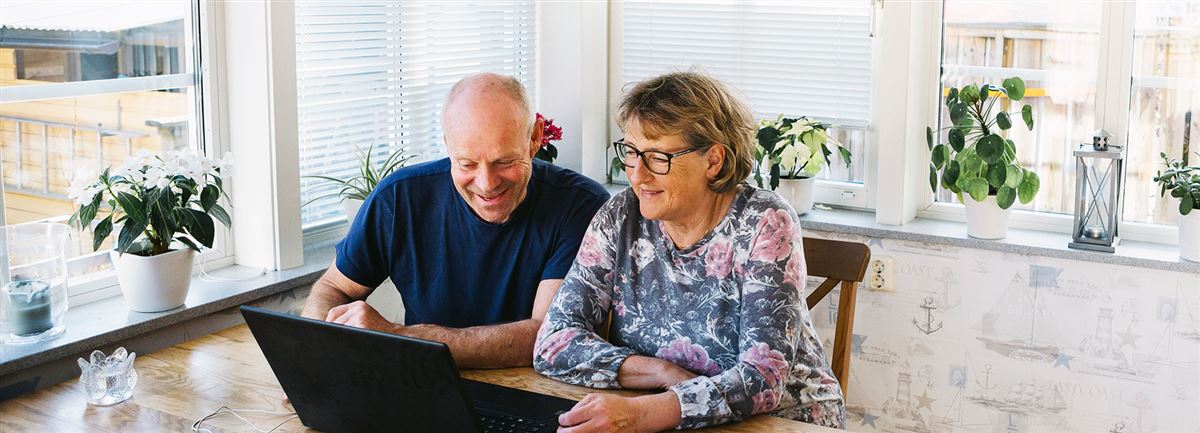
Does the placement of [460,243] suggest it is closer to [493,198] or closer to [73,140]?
[493,198]

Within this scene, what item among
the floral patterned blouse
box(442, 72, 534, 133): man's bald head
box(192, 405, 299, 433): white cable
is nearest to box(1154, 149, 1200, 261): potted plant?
the floral patterned blouse

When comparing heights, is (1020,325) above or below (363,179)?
below

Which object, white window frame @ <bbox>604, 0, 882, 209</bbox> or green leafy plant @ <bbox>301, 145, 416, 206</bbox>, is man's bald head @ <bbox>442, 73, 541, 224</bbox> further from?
Result: white window frame @ <bbox>604, 0, 882, 209</bbox>

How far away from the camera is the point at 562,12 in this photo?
12.5 ft

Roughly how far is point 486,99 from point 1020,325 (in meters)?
1.74

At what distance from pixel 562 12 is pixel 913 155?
3.88 feet

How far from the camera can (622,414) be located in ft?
5.74

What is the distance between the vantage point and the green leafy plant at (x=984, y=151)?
10.4ft

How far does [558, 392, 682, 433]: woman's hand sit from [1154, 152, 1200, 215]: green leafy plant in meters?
1.78

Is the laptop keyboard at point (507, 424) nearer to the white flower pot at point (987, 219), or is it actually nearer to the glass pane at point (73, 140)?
the glass pane at point (73, 140)

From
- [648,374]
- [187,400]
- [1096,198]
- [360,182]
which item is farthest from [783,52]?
[187,400]

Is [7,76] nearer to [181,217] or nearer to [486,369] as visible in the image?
[181,217]

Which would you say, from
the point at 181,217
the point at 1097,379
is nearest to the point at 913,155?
the point at 1097,379

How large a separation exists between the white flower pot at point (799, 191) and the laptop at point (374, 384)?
1752 mm
